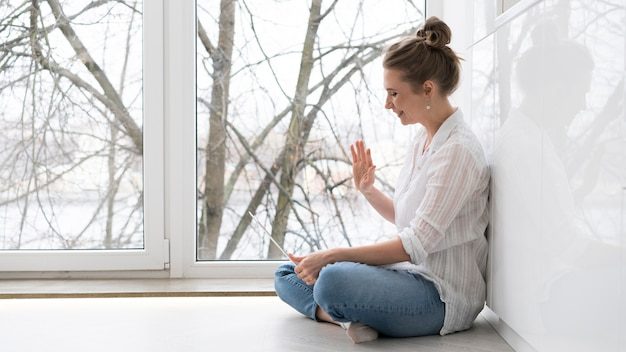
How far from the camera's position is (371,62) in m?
3.27

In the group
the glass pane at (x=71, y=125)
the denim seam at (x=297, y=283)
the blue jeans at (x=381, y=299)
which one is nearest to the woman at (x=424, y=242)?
the blue jeans at (x=381, y=299)

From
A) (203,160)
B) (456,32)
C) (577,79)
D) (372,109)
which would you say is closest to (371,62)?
(372,109)

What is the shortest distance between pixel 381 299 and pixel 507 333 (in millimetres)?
346

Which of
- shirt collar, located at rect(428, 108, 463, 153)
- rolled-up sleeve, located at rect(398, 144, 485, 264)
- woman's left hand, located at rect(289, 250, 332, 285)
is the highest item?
shirt collar, located at rect(428, 108, 463, 153)

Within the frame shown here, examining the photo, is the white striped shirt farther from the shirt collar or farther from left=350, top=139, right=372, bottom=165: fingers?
left=350, top=139, right=372, bottom=165: fingers

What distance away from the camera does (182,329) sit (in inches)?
95.7

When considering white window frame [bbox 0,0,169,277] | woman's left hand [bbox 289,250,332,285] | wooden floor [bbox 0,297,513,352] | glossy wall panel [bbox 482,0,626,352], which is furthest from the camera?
white window frame [bbox 0,0,169,277]

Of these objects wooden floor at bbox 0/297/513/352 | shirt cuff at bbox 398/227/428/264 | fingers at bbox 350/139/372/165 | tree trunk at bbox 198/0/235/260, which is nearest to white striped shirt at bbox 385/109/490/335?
shirt cuff at bbox 398/227/428/264

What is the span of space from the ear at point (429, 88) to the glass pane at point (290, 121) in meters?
0.87

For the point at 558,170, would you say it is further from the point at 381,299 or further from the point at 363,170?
the point at 363,170

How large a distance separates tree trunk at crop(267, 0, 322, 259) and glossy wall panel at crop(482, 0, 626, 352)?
3.49 feet

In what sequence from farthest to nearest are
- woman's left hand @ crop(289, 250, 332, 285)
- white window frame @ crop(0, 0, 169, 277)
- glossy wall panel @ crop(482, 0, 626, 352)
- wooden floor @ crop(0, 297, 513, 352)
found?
white window frame @ crop(0, 0, 169, 277)
woman's left hand @ crop(289, 250, 332, 285)
wooden floor @ crop(0, 297, 513, 352)
glossy wall panel @ crop(482, 0, 626, 352)

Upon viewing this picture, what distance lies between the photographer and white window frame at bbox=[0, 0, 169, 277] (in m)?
3.16

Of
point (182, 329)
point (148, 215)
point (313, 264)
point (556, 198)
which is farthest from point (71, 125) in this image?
point (556, 198)
